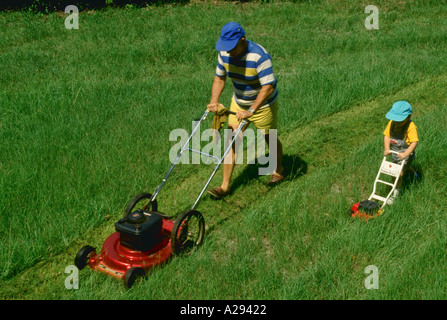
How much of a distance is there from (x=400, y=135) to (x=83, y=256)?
3.46 m

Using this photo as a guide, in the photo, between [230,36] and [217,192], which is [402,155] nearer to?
[217,192]

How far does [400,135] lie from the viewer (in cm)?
536

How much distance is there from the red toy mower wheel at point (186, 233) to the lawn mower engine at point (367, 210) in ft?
5.30

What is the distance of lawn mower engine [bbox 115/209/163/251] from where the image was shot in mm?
4301

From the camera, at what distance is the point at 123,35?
39.7 feet

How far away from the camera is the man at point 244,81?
4963mm

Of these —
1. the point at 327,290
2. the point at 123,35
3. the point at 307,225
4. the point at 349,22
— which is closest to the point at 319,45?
the point at 349,22

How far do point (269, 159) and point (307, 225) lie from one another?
168 cm

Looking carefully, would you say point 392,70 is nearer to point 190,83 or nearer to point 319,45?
point 319,45

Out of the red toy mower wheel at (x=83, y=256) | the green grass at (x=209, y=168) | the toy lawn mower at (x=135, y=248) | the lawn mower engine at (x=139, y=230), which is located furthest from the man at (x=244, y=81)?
the red toy mower wheel at (x=83, y=256)

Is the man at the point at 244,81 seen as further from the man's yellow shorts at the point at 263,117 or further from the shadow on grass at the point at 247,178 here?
the shadow on grass at the point at 247,178

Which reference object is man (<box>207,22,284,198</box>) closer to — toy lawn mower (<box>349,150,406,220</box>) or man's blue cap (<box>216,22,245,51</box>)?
man's blue cap (<box>216,22,245,51</box>)

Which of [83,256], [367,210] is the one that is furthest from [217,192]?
[83,256]

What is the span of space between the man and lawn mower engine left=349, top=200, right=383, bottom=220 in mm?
1324
